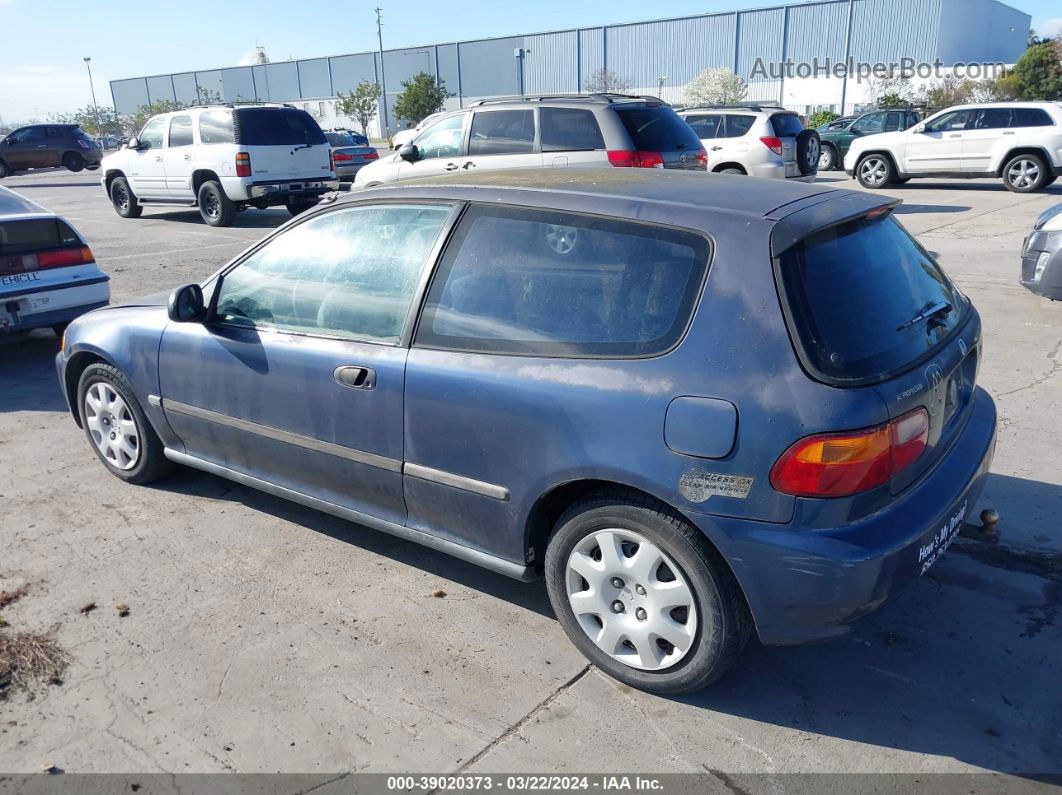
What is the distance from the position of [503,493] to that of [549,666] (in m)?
0.67

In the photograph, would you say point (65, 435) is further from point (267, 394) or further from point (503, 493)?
point (503, 493)

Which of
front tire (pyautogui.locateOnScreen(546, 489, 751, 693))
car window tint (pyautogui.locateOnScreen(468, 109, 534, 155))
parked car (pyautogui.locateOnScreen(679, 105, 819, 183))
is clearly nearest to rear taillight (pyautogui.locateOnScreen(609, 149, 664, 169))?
car window tint (pyautogui.locateOnScreen(468, 109, 534, 155))

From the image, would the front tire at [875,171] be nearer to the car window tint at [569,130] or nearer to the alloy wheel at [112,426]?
the car window tint at [569,130]

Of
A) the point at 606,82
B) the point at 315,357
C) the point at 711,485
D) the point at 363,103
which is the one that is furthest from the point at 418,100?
the point at 711,485

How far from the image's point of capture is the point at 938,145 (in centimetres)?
1748

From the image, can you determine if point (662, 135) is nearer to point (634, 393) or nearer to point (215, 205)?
point (634, 393)

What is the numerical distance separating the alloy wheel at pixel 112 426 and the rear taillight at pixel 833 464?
3489mm

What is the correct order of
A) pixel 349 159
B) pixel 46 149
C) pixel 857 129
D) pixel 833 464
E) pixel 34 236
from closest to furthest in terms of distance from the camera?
pixel 833 464 < pixel 34 236 < pixel 857 129 < pixel 349 159 < pixel 46 149

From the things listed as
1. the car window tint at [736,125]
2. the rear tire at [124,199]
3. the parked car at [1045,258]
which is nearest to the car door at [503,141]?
the parked car at [1045,258]

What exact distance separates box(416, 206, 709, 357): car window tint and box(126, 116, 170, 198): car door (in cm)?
1425

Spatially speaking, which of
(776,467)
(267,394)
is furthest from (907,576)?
(267,394)

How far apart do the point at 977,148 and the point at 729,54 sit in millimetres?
44191

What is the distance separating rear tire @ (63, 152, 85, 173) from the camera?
3256 cm

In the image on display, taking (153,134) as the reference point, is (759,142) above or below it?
below
